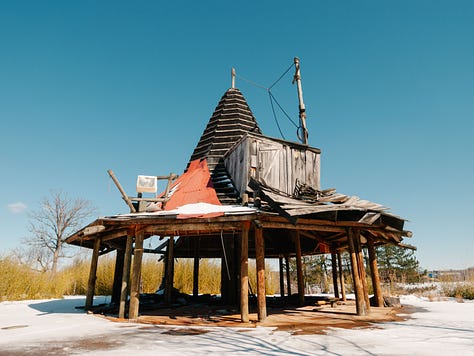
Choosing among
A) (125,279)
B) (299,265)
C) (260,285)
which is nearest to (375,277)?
(299,265)

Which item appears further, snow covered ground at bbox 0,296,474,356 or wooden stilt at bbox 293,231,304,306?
wooden stilt at bbox 293,231,304,306

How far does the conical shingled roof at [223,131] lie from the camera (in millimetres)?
14016

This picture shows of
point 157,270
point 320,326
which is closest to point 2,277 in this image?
point 157,270

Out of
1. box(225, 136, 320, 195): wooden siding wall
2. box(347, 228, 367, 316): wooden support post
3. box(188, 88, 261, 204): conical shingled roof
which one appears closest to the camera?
box(347, 228, 367, 316): wooden support post

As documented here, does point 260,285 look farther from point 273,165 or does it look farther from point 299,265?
point 273,165

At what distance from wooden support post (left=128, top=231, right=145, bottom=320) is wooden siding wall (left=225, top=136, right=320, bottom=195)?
4286 millimetres

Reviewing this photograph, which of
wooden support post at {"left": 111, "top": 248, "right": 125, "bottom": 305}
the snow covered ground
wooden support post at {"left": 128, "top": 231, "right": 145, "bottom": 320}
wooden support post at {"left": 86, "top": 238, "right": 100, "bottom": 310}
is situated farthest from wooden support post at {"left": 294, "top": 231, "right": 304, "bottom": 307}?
wooden support post at {"left": 86, "top": 238, "right": 100, "bottom": 310}

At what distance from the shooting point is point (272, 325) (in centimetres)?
751

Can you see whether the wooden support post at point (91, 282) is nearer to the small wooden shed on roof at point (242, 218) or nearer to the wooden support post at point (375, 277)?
the small wooden shed on roof at point (242, 218)

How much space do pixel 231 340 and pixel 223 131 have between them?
10968 mm

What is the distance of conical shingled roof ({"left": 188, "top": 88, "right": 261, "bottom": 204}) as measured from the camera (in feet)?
46.0

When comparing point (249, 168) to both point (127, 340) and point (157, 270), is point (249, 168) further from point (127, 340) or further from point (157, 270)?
point (157, 270)

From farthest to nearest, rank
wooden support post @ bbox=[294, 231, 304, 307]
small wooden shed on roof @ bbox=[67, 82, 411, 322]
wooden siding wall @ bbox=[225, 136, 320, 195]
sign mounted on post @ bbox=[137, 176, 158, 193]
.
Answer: wooden support post @ bbox=[294, 231, 304, 307], wooden siding wall @ bbox=[225, 136, 320, 195], sign mounted on post @ bbox=[137, 176, 158, 193], small wooden shed on roof @ bbox=[67, 82, 411, 322]

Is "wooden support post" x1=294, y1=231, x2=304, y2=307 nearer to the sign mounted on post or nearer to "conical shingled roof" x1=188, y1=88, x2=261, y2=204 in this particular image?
"conical shingled roof" x1=188, y1=88, x2=261, y2=204
